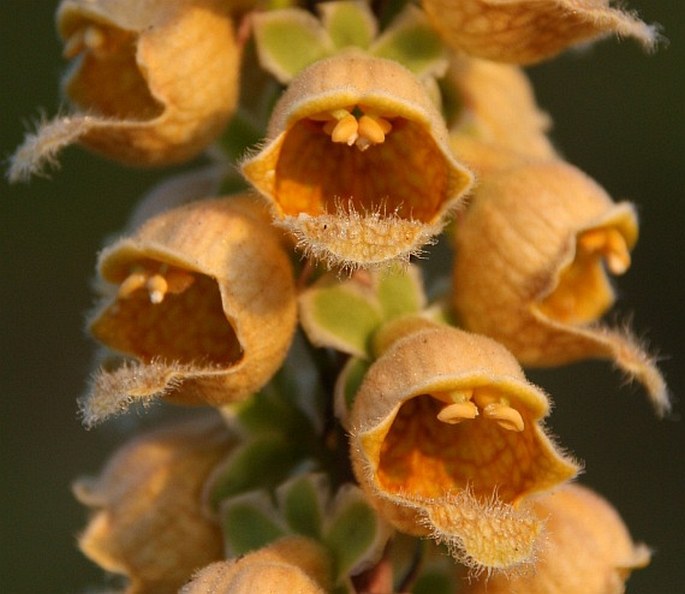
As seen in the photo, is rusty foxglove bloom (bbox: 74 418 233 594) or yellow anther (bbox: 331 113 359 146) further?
rusty foxglove bloom (bbox: 74 418 233 594)

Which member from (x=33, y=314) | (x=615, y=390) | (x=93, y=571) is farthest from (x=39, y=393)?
(x=615, y=390)

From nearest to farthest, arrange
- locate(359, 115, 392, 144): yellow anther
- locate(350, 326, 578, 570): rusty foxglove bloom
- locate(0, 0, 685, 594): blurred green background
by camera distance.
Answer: locate(350, 326, 578, 570): rusty foxglove bloom < locate(359, 115, 392, 144): yellow anther < locate(0, 0, 685, 594): blurred green background

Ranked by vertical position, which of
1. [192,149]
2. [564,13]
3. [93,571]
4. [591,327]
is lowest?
[93,571]

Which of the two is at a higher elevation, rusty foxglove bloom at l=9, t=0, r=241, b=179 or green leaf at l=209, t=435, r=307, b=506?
rusty foxglove bloom at l=9, t=0, r=241, b=179

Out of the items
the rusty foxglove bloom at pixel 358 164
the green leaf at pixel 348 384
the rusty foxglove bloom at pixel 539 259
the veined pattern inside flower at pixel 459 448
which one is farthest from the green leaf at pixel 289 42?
the veined pattern inside flower at pixel 459 448

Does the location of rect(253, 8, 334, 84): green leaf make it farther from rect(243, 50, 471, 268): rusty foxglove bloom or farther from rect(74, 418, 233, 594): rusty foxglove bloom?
rect(74, 418, 233, 594): rusty foxglove bloom

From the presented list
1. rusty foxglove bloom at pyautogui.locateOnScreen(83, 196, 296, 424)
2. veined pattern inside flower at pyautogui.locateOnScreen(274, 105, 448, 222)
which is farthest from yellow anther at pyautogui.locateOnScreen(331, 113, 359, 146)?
rusty foxglove bloom at pyautogui.locateOnScreen(83, 196, 296, 424)

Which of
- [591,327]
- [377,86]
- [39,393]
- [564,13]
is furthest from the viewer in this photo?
[39,393]

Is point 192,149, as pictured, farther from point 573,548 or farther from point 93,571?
point 93,571
